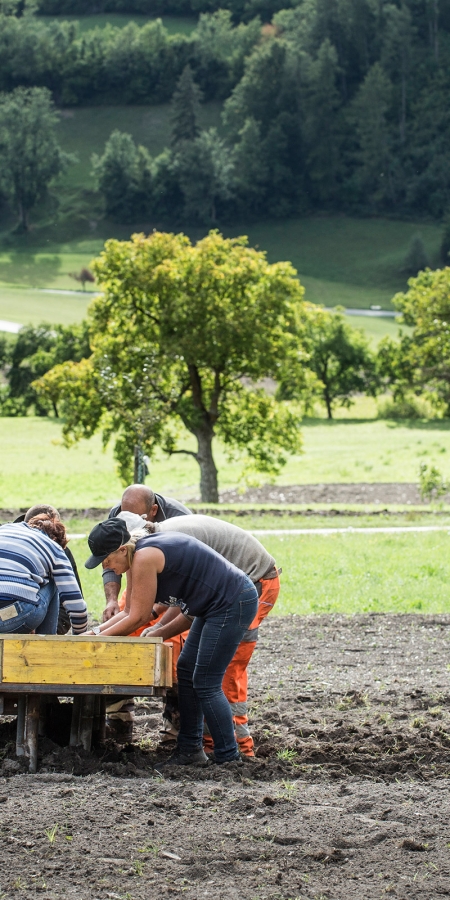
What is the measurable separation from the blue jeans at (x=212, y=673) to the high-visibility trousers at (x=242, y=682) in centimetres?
28

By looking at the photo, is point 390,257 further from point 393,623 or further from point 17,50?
point 393,623

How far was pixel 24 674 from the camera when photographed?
600 cm

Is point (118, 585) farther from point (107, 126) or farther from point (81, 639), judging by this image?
point (107, 126)

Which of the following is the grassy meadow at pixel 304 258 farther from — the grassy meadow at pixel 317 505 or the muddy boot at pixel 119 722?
the muddy boot at pixel 119 722

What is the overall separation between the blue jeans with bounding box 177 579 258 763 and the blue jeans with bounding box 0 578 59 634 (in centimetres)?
92

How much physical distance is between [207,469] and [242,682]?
61.2ft

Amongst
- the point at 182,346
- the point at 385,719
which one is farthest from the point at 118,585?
the point at 182,346

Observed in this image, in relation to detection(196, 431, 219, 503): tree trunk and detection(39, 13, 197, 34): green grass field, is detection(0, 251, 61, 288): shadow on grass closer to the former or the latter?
detection(196, 431, 219, 503): tree trunk

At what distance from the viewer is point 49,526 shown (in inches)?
260

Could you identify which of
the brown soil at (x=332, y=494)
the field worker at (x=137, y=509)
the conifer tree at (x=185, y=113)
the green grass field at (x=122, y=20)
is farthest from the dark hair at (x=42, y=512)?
the green grass field at (x=122, y=20)

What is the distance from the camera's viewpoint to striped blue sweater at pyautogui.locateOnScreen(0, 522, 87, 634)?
616 centimetres

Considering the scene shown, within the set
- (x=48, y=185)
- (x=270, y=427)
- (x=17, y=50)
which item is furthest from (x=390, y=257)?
(x=270, y=427)

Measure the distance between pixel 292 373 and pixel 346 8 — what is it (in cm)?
12372

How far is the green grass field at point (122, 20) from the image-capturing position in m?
168
